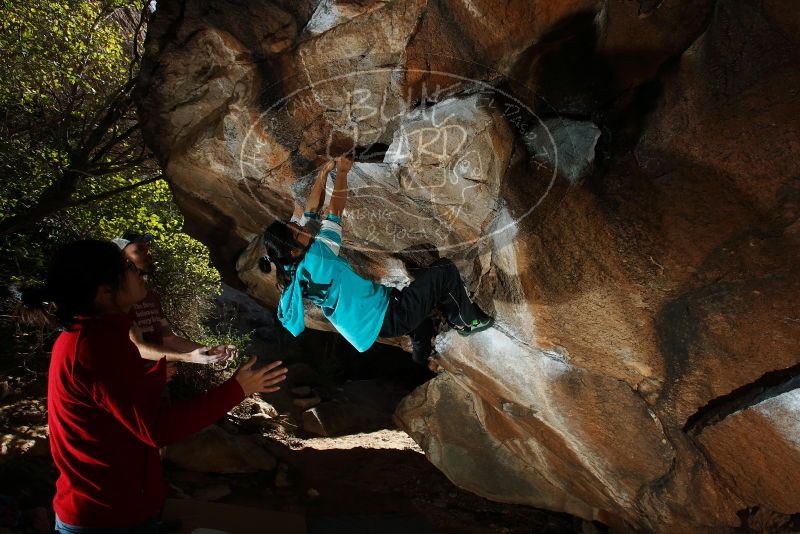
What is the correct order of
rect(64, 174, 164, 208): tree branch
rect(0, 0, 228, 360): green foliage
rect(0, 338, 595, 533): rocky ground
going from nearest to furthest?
1. rect(0, 338, 595, 533): rocky ground
2. rect(0, 0, 228, 360): green foliage
3. rect(64, 174, 164, 208): tree branch

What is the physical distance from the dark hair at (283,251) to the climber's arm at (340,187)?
0.32 meters

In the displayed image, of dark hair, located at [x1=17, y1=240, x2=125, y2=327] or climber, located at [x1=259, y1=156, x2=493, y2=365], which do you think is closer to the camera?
dark hair, located at [x1=17, y1=240, x2=125, y2=327]

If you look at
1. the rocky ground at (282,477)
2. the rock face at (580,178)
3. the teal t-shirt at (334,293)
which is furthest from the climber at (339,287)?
the rocky ground at (282,477)

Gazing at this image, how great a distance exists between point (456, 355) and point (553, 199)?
1.85m

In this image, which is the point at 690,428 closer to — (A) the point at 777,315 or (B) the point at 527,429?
(A) the point at 777,315

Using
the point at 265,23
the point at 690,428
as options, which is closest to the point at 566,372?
the point at 690,428

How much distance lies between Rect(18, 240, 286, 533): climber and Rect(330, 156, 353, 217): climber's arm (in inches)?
54.7

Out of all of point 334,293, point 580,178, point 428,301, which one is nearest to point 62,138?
point 334,293

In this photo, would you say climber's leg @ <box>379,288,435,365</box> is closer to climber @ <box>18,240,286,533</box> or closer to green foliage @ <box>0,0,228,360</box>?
climber @ <box>18,240,286,533</box>

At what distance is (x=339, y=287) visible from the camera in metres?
2.92

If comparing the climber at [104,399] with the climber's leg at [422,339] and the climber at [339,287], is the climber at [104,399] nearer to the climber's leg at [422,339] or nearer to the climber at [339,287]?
the climber at [339,287]

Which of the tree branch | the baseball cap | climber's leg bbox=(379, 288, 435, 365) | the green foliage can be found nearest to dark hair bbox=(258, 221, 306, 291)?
climber's leg bbox=(379, 288, 435, 365)

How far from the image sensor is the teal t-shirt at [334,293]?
2.82 m

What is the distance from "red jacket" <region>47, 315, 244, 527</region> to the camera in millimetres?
1485
